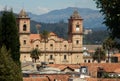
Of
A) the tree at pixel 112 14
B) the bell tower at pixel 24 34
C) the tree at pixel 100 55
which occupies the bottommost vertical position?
the tree at pixel 100 55

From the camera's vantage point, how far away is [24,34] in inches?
4835

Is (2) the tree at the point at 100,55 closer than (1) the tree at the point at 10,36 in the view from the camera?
No

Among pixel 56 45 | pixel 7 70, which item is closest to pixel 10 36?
pixel 7 70

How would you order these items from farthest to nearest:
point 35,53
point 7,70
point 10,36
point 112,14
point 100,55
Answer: point 35,53 < point 100,55 < point 10,36 < point 7,70 < point 112,14

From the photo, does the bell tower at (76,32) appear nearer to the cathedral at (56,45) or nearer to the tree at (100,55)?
the cathedral at (56,45)

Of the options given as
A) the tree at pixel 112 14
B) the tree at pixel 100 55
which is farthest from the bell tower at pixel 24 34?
the tree at pixel 112 14

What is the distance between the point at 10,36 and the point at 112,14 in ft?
51.4

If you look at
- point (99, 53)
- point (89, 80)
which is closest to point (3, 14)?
point (89, 80)

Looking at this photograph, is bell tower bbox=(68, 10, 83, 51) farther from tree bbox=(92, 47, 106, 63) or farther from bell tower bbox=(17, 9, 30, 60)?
bell tower bbox=(17, 9, 30, 60)

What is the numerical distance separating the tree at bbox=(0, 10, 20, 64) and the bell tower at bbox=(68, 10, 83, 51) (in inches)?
3209

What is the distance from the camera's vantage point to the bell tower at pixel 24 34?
121 m

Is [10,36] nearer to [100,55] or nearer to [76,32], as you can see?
[100,55]

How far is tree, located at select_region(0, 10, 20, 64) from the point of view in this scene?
134 feet

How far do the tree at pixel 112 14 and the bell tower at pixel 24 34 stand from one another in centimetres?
9193
